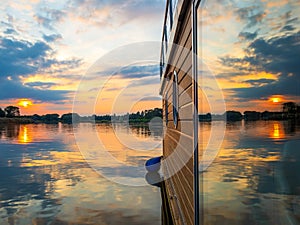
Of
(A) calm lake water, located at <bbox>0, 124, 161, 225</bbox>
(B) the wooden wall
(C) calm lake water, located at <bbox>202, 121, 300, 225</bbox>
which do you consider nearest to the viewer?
(C) calm lake water, located at <bbox>202, 121, 300, 225</bbox>

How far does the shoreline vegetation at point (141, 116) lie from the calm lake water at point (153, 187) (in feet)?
0.07

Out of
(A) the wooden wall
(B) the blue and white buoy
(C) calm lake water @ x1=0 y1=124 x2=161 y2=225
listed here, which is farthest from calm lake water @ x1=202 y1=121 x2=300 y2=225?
(B) the blue and white buoy

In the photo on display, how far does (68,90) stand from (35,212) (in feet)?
32.9

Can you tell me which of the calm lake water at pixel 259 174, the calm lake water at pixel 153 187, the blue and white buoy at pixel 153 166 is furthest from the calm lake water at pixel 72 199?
the calm lake water at pixel 259 174

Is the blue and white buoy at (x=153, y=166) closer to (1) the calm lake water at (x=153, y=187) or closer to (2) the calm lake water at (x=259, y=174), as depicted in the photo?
(1) the calm lake water at (x=153, y=187)

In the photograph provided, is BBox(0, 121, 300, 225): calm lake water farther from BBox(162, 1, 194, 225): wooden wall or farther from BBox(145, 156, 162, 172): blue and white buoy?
BBox(162, 1, 194, 225): wooden wall

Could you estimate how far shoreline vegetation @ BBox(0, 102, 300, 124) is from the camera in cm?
59

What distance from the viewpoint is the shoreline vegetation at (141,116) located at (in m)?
0.59

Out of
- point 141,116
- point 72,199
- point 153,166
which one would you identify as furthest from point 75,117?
point 72,199

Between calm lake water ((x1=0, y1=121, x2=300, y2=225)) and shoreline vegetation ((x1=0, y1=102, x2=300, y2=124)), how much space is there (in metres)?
0.02

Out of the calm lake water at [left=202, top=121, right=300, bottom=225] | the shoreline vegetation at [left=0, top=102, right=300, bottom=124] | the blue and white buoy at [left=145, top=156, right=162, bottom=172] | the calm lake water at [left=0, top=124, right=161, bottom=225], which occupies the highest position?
the shoreline vegetation at [left=0, top=102, right=300, bottom=124]

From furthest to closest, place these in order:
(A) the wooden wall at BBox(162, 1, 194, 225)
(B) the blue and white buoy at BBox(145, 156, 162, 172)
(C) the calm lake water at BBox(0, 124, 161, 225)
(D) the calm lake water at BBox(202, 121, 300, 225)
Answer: (B) the blue and white buoy at BBox(145, 156, 162, 172), (C) the calm lake water at BBox(0, 124, 161, 225), (A) the wooden wall at BBox(162, 1, 194, 225), (D) the calm lake water at BBox(202, 121, 300, 225)

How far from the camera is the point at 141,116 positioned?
1018 cm

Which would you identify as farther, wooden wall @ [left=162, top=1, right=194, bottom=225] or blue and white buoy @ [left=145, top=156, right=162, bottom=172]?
blue and white buoy @ [left=145, top=156, right=162, bottom=172]
